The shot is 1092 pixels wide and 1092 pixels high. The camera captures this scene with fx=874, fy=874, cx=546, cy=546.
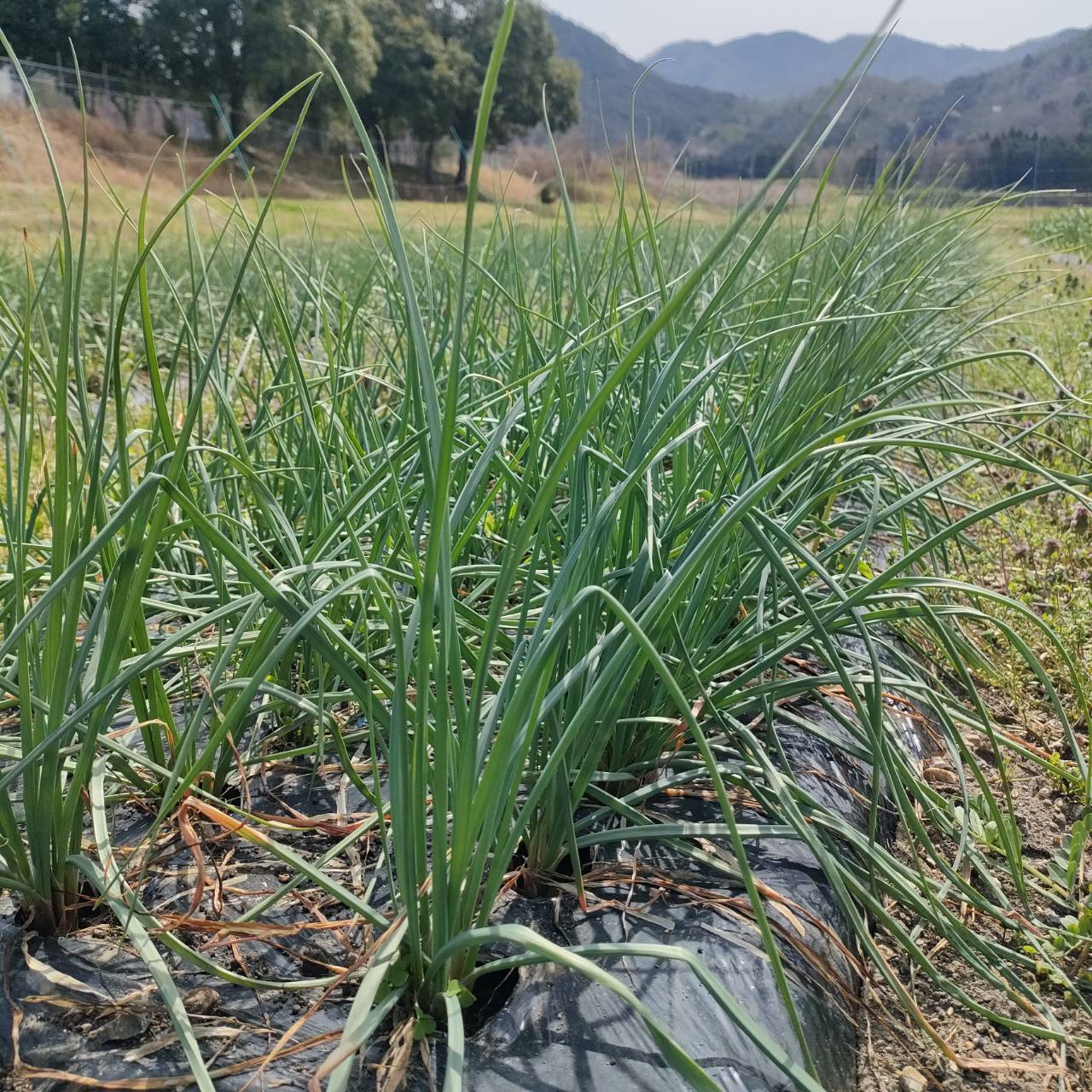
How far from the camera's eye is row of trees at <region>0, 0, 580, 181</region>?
18.8m

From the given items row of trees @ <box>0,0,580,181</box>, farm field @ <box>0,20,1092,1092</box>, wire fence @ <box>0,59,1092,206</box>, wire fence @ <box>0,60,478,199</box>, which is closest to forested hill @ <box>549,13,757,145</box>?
farm field @ <box>0,20,1092,1092</box>

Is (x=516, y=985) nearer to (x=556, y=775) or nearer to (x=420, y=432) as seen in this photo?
(x=556, y=775)

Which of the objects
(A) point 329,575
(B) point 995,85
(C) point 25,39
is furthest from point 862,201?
(C) point 25,39

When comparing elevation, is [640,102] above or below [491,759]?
above

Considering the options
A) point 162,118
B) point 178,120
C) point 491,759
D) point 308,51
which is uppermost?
point 308,51

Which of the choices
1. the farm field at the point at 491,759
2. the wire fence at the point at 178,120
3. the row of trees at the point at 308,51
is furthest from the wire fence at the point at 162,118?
the farm field at the point at 491,759

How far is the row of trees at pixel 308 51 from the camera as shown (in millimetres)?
18750

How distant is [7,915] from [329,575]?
1.63 ft

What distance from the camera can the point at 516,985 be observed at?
0.77 m

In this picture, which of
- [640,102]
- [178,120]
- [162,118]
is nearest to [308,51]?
[178,120]

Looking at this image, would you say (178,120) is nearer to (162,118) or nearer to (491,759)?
(162,118)

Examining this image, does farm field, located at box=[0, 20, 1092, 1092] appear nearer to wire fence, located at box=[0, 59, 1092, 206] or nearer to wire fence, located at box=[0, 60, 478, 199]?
wire fence, located at box=[0, 59, 1092, 206]

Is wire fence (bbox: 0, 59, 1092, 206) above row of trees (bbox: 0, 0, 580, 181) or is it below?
below

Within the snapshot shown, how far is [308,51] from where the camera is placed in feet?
70.3
